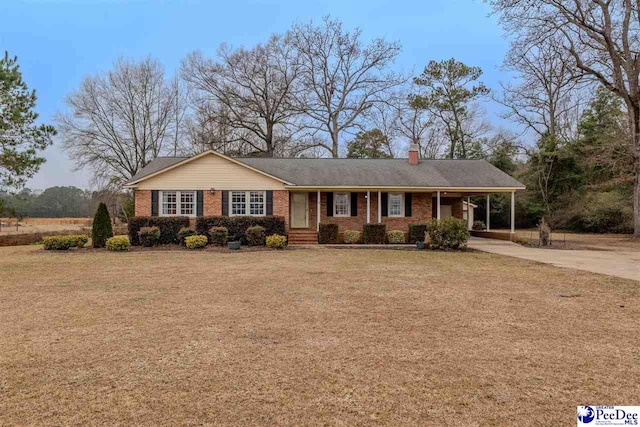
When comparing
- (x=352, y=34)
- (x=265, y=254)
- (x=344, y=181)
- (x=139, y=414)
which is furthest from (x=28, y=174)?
(x=352, y=34)

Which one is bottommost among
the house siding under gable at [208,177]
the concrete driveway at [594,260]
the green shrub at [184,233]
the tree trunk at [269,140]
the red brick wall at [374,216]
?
the concrete driveway at [594,260]

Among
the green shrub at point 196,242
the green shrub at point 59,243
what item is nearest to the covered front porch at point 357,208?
the green shrub at point 196,242

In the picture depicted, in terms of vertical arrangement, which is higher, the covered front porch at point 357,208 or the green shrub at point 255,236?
the covered front porch at point 357,208

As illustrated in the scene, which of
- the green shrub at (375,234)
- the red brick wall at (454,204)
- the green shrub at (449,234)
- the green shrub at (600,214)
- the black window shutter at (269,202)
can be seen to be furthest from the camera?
the green shrub at (600,214)

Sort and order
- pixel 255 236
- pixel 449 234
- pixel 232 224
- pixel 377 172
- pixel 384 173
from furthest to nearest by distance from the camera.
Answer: pixel 377 172 < pixel 384 173 < pixel 232 224 < pixel 255 236 < pixel 449 234

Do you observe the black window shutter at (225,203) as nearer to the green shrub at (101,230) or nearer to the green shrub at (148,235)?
the green shrub at (148,235)

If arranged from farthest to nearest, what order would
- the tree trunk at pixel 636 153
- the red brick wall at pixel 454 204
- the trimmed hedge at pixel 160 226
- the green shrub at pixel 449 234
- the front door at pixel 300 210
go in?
the red brick wall at pixel 454 204 < the tree trunk at pixel 636 153 < the front door at pixel 300 210 < the trimmed hedge at pixel 160 226 < the green shrub at pixel 449 234

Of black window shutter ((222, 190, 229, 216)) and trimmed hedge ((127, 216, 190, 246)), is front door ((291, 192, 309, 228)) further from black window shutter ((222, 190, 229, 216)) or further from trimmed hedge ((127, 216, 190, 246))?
trimmed hedge ((127, 216, 190, 246))

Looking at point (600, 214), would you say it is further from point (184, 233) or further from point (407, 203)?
point (184, 233)

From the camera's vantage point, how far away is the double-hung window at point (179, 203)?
18500 mm

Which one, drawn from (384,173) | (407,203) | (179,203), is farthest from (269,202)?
(407,203)

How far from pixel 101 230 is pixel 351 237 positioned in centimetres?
1052

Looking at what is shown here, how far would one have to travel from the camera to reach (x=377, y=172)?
825 inches

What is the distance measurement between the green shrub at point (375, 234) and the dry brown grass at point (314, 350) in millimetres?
9196
